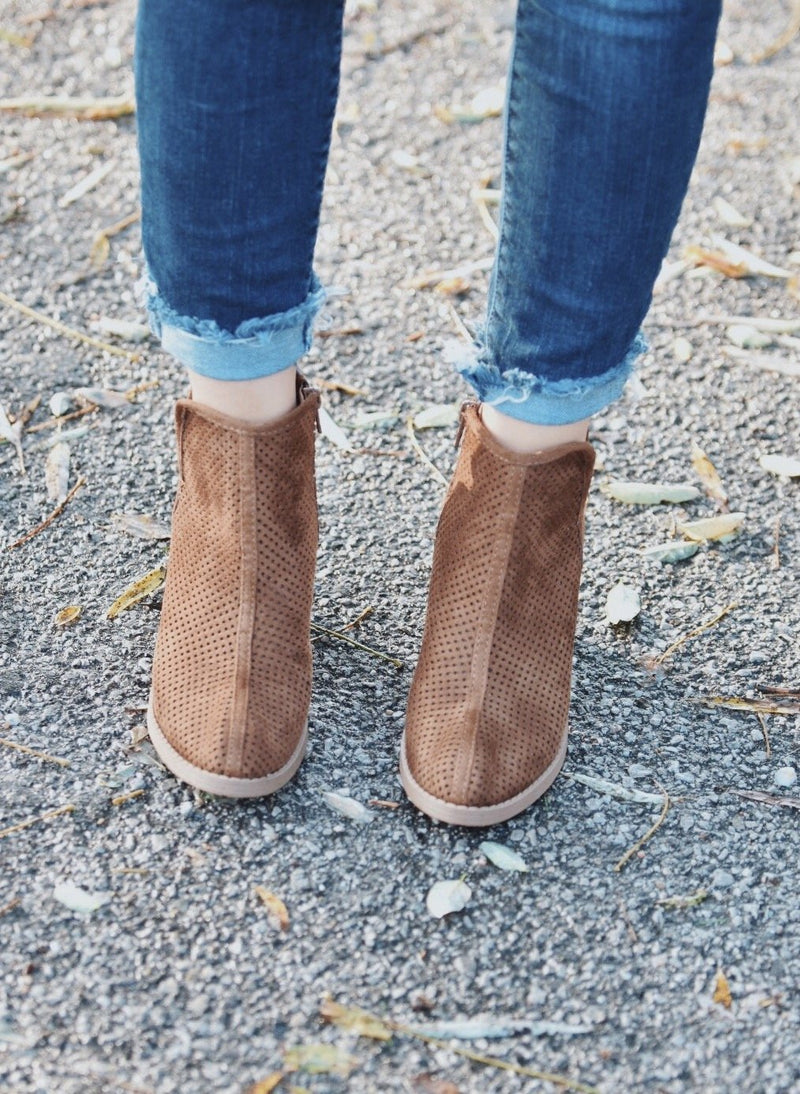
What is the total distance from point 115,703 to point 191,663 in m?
0.15

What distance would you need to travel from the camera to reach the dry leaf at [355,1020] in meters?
1.09

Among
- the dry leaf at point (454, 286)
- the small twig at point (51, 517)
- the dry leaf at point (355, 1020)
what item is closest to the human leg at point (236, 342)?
the dry leaf at point (355, 1020)

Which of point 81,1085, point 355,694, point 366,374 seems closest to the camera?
point 81,1085

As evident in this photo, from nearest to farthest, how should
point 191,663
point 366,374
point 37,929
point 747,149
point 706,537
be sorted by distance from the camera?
point 37,929 → point 191,663 → point 706,537 → point 366,374 → point 747,149

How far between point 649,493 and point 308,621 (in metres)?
0.59

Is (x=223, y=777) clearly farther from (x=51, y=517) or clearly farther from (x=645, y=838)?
(x=51, y=517)

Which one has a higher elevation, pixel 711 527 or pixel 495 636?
pixel 495 636

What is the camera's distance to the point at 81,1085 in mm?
1035

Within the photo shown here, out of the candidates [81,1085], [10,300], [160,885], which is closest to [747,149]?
[10,300]

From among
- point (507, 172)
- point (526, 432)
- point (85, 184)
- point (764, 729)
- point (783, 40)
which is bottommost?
point (764, 729)

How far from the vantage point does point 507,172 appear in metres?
1.12

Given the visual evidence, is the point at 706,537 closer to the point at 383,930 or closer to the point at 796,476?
the point at 796,476

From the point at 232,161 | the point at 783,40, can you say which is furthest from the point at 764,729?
the point at 783,40

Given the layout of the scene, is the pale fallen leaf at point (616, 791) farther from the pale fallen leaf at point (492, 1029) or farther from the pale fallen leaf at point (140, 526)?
the pale fallen leaf at point (140, 526)
